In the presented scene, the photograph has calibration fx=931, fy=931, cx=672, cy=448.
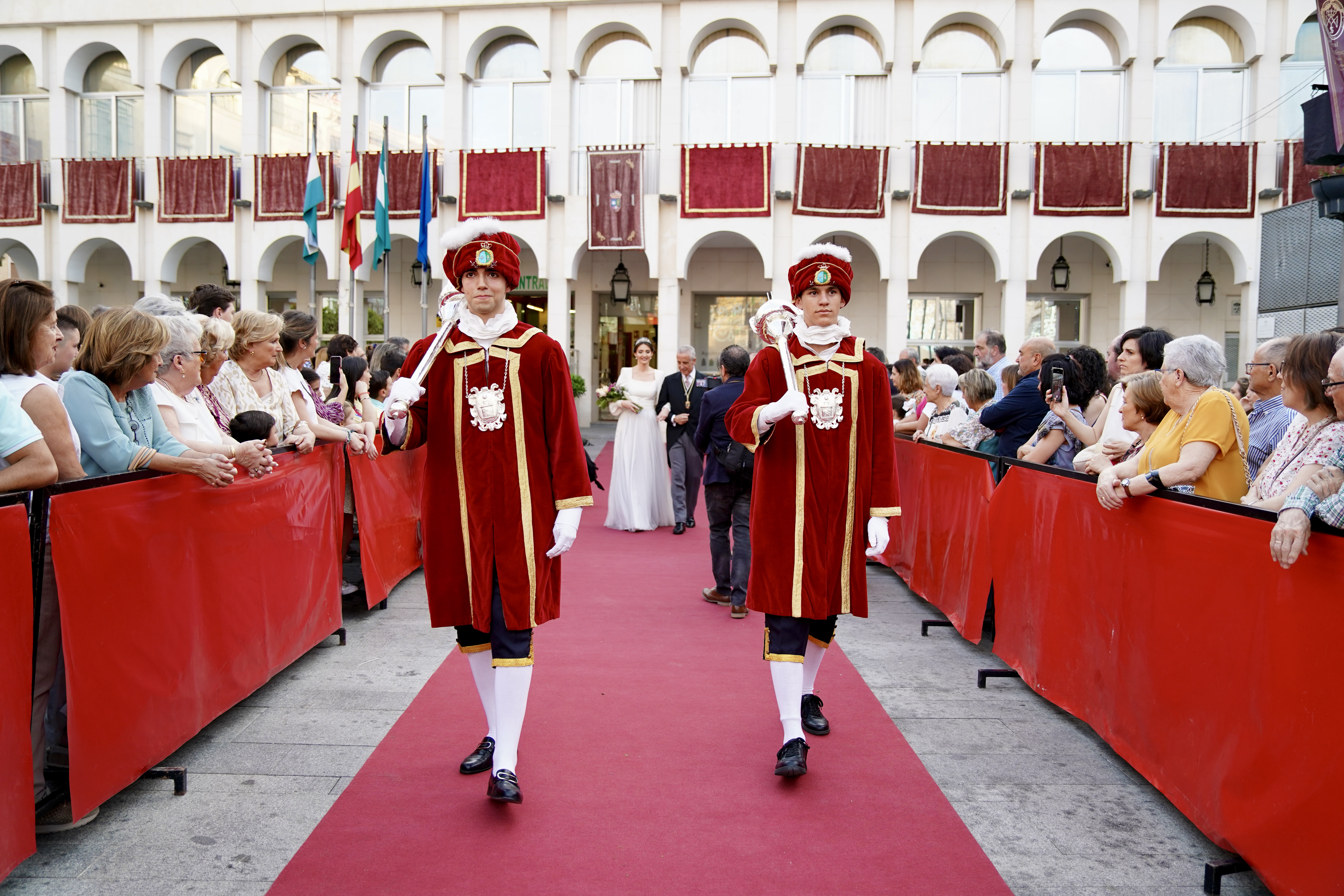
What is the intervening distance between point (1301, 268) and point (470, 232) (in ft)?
29.1

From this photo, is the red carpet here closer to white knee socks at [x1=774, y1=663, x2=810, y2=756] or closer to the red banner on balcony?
white knee socks at [x1=774, y1=663, x2=810, y2=756]

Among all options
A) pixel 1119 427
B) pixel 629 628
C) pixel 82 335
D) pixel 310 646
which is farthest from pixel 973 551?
pixel 82 335

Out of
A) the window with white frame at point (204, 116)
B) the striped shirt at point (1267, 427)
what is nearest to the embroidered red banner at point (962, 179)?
the striped shirt at point (1267, 427)

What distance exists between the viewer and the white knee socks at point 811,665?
424 centimetres

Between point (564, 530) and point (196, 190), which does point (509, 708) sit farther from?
point (196, 190)

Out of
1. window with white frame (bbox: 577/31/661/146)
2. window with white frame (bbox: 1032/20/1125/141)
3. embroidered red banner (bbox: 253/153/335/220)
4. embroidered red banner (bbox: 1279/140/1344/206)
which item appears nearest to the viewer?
embroidered red banner (bbox: 1279/140/1344/206)

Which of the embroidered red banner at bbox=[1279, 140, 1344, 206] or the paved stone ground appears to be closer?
the paved stone ground

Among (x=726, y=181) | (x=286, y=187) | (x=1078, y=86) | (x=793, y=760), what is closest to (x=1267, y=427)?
(x=793, y=760)

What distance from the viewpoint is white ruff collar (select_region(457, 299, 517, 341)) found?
363 cm

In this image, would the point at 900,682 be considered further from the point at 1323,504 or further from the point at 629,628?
the point at 1323,504

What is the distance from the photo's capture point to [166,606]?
12.1 ft

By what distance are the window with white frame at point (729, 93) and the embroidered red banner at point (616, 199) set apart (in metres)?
1.52

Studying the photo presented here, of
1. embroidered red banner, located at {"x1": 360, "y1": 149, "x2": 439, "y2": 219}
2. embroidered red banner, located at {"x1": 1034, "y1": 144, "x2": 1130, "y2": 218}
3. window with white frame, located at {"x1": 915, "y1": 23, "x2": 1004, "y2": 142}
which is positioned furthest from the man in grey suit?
window with white frame, located at {"x1": 915, "y1": 23, "x2": 1004, "y2": 142}

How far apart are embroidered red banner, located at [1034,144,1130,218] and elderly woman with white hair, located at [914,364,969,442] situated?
12.3 meters
